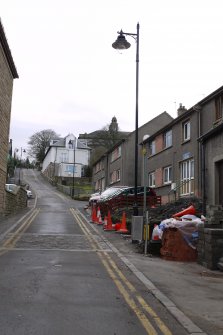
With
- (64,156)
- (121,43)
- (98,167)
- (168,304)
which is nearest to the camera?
(168,304)

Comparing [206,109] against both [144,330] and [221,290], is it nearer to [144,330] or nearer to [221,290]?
[221,290]

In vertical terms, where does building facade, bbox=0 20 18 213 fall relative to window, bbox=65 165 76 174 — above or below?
below

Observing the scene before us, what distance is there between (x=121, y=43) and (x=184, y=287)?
10752 mm

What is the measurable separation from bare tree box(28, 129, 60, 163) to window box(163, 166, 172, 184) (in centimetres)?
8564

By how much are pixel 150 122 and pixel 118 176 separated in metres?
6.98

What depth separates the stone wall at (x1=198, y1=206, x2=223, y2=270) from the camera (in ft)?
39.5

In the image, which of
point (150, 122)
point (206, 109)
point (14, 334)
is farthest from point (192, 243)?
point (150, 122)

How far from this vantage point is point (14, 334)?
562 centimetres

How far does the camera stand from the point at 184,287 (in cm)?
958

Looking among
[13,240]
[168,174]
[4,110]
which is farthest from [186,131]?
[13,240]

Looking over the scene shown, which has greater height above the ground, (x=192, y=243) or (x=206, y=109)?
(x=206, y=109)

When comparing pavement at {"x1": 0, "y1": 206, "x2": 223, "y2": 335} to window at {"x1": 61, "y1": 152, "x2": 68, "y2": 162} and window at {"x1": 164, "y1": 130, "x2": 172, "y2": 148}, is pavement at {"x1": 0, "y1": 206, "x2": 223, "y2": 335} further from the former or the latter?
window at {"x1": 61, "y1": 152, "x2": 68, "y2": 162}

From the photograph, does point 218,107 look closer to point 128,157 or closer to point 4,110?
point 4,110

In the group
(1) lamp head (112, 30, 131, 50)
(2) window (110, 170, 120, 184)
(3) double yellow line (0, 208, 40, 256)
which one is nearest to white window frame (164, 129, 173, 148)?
(3) double yellow line (0, 208, 40, 256)
